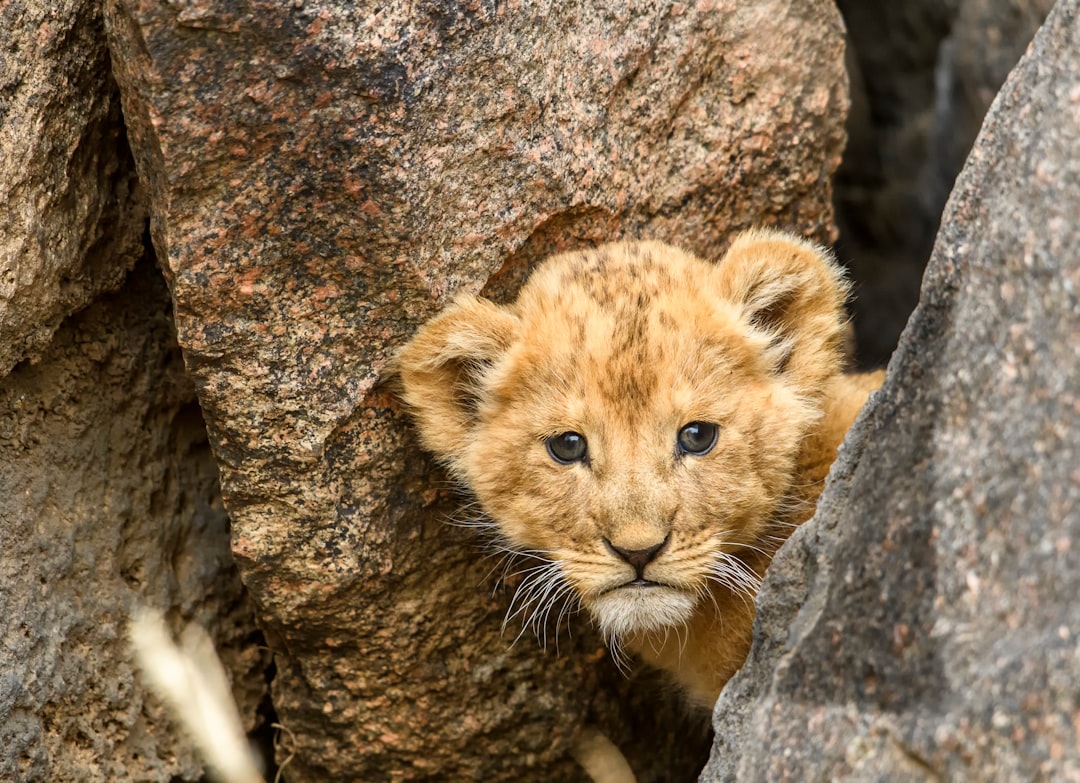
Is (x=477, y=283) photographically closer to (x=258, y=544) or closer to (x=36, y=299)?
(x=258, y=544)

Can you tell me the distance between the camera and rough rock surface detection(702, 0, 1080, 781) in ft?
8.01

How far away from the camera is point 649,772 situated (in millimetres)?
4980

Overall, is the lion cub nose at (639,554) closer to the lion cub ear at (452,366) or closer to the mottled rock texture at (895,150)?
the lion cub ear at (452,366)

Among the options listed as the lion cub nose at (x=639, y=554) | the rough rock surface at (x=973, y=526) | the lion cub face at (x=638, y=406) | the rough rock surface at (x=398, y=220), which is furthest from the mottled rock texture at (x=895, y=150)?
the rough rock surface at (x=973, y=526)

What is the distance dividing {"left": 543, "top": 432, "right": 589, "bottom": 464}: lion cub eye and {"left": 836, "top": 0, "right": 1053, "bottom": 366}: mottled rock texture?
312cm

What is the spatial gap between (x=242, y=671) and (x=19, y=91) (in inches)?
90.3

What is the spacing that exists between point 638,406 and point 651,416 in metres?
0.05

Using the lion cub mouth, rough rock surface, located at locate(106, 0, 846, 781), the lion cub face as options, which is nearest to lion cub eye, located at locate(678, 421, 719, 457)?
the lion cub face

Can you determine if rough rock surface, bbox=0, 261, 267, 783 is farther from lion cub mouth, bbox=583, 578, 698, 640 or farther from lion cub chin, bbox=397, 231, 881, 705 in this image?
lion cub mouth, bbox=583, 578, 698, 640

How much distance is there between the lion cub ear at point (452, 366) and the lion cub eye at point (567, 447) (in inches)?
12.0

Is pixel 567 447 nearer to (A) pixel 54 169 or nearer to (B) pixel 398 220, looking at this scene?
(B) pixel 398 220

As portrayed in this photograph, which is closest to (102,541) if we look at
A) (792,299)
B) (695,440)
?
(695,440)

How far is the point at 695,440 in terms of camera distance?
393cm

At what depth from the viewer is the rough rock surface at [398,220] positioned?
361 cm
